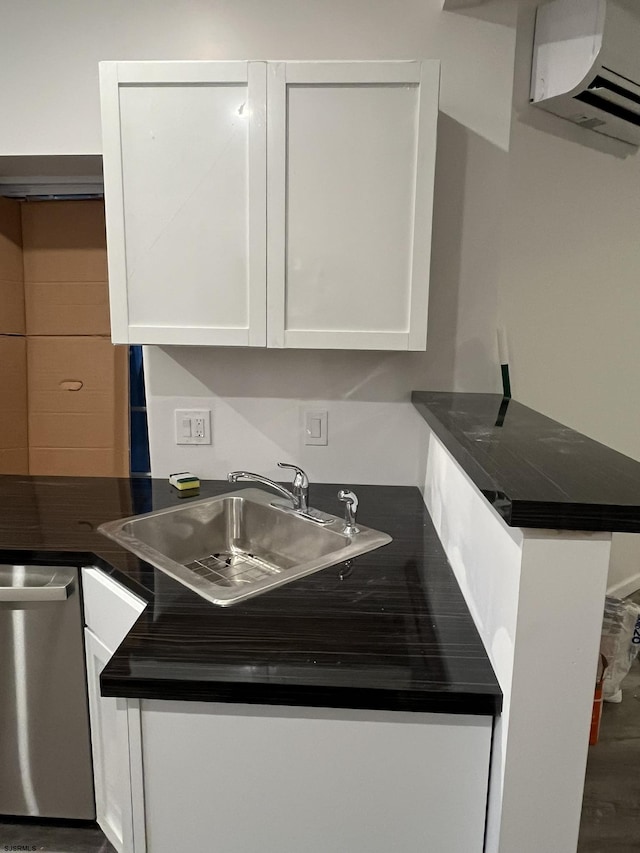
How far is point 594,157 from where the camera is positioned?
227 cm

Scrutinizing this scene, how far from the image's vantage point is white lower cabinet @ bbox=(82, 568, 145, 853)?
3.94 feet

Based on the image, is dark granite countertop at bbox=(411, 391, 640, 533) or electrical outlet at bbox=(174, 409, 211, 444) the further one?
electrical outlet at bbox=(174, 409, 211, 444)

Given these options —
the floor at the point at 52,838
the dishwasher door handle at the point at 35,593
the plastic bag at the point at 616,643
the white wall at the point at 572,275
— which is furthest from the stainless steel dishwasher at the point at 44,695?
the white wall at the point at 572,275

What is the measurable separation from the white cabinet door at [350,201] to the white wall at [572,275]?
882mm

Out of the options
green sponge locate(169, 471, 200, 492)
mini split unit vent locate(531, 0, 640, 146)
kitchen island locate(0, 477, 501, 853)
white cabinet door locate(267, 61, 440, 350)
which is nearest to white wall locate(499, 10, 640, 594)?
mini split unit vent locate(531, 0, 640, 146)

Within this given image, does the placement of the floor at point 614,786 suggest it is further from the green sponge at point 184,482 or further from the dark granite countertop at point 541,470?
the green sponge at point 184,482

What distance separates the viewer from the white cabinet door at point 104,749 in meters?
1.27

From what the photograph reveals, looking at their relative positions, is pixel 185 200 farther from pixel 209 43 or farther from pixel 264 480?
pixel 264 480

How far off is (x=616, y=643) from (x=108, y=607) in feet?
5.92

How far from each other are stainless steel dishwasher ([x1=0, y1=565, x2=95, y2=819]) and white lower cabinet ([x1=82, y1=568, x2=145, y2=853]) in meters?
0.03

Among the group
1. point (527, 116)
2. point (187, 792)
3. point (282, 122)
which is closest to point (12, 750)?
point (187, 792)

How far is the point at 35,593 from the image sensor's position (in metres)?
1.27

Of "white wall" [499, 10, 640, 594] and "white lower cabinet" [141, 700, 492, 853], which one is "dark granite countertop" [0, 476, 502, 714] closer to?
"white lower cabinet" [141, 700, 492, 853]

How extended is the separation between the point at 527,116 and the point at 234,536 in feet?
5.98
